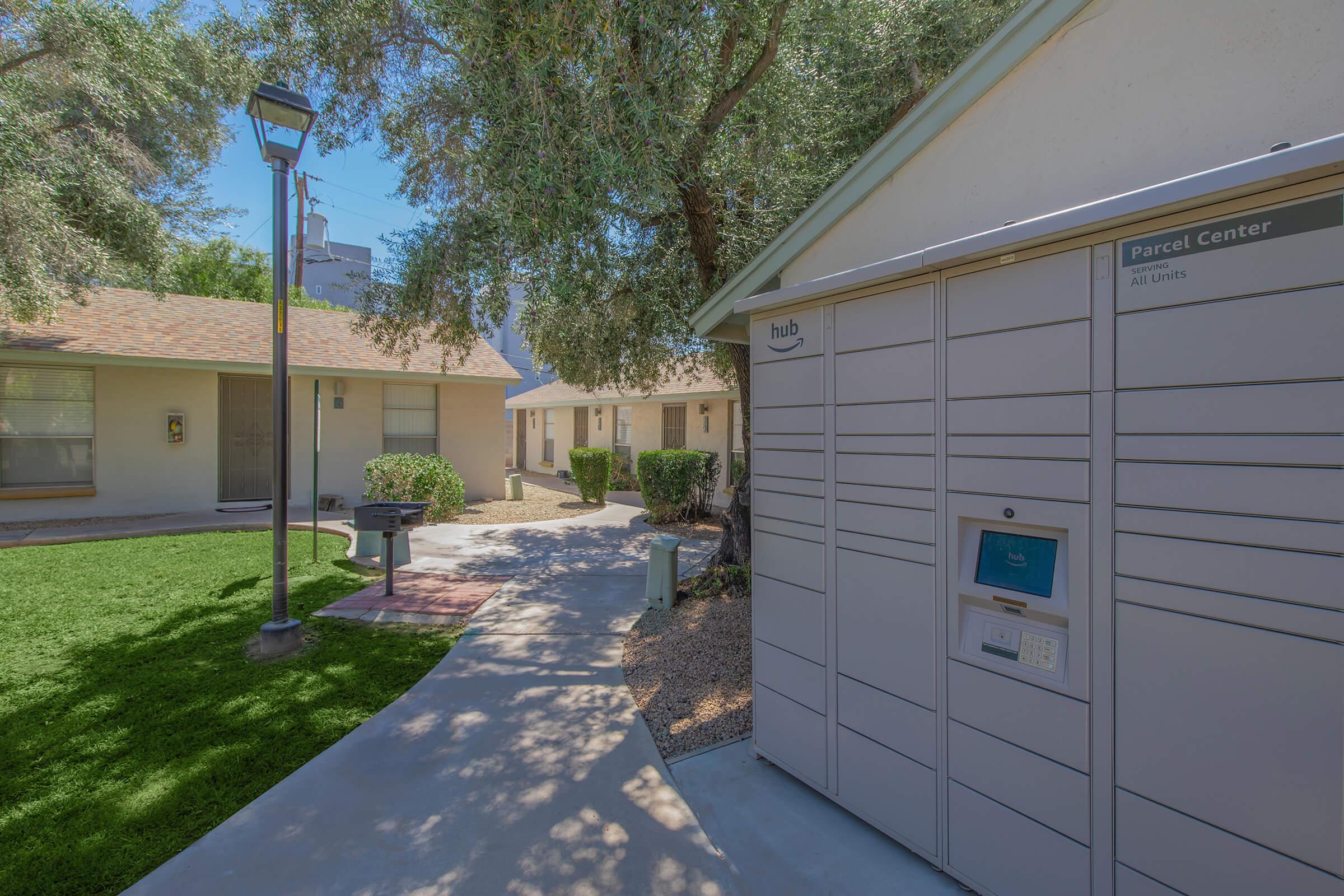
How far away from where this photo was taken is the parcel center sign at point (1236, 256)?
5.15 feet

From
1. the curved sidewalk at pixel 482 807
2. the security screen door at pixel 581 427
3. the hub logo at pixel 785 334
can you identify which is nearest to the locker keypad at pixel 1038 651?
the curved sidewalk at pixel 482 807

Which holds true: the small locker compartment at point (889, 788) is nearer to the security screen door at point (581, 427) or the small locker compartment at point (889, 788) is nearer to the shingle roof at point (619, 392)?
the shingle roof at point (619, 392)

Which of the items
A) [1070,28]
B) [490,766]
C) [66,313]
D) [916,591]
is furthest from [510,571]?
[66,313]

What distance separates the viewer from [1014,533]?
2.23 metres

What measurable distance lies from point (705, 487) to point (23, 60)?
10845 millimetres

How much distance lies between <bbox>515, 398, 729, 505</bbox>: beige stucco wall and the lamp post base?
801 cm

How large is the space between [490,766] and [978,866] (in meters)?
2.29

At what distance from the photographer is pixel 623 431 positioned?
17.6 meters

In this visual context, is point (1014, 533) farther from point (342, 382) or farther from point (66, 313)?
point (66, 313)

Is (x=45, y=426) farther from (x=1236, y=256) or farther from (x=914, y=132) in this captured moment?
(x=1236, y=256)

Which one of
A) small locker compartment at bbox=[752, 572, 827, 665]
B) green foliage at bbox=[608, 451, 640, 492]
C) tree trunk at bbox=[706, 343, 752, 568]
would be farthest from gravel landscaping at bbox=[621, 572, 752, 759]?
green foliage at bbox=[608, 451, 640, 492]

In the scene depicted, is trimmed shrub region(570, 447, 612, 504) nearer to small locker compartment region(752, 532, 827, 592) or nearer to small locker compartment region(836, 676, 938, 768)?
small locker compartment region(752, 532, 827, 592)

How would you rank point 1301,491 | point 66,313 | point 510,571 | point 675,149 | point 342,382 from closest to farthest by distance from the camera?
1. point 1301,491
2. point 675,149
3. point 510,571
4. point 66,313
5. point 342,382

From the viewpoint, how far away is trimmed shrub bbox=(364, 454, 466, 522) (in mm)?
10359
